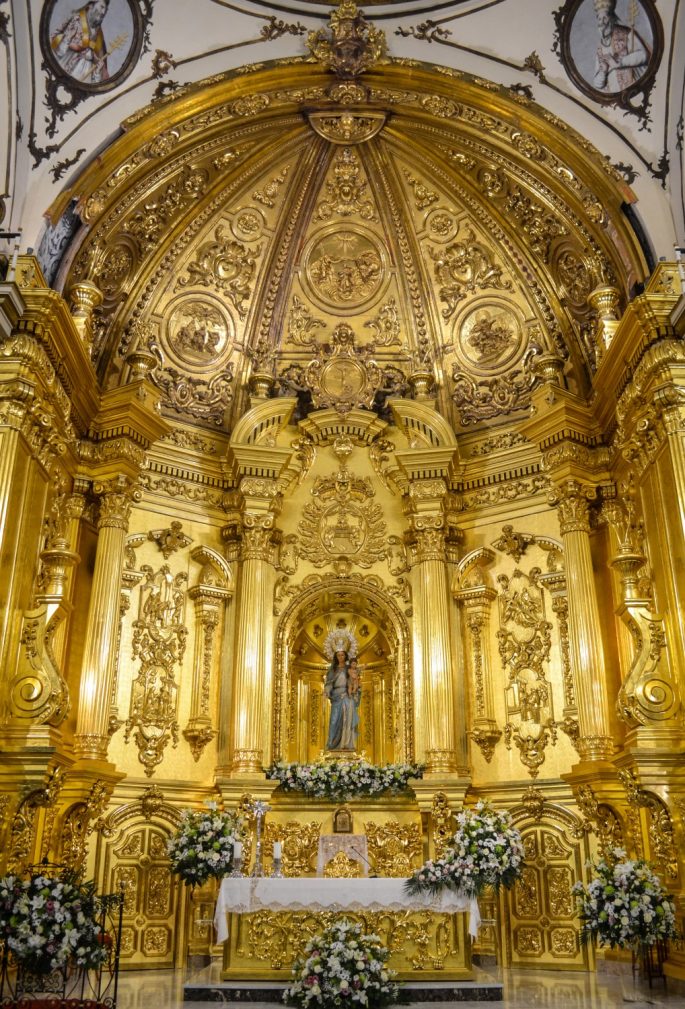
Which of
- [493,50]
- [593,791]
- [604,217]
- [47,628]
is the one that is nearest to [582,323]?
[604,217]

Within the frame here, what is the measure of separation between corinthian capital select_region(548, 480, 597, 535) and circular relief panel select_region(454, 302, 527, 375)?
9.61 ft

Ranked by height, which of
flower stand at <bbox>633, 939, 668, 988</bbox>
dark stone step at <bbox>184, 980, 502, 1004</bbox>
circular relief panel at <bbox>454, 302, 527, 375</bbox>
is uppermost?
circular relief panel at <bbox>454, 302, 527, 375</bbox>

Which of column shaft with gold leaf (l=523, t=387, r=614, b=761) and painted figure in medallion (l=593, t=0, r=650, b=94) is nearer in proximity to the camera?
painted figure in medallion (l=593, t=0, r=650, b=94)

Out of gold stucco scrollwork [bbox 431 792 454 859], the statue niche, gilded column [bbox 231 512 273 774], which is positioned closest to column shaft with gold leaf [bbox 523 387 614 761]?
gold stucco scrollwork [bbox 431 792 454 859]

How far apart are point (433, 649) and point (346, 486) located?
3.22m

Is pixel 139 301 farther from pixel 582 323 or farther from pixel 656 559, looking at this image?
pixel 656 559

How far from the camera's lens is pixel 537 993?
1038 cm

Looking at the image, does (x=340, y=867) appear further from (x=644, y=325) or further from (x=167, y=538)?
(x=644, y=325)

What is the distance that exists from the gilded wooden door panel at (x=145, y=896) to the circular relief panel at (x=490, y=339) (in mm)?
9122

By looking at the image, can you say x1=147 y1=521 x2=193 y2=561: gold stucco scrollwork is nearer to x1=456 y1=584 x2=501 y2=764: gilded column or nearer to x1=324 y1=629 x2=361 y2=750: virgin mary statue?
x1=324 y1=629 x2=361 y2=750: virgin mary statue

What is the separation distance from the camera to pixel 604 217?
13711mm

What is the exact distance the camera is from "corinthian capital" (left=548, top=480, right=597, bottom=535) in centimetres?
1436

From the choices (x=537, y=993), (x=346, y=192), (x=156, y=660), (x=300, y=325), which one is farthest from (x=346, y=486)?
(x=537, y=993)

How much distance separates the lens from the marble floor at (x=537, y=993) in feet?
30.6
